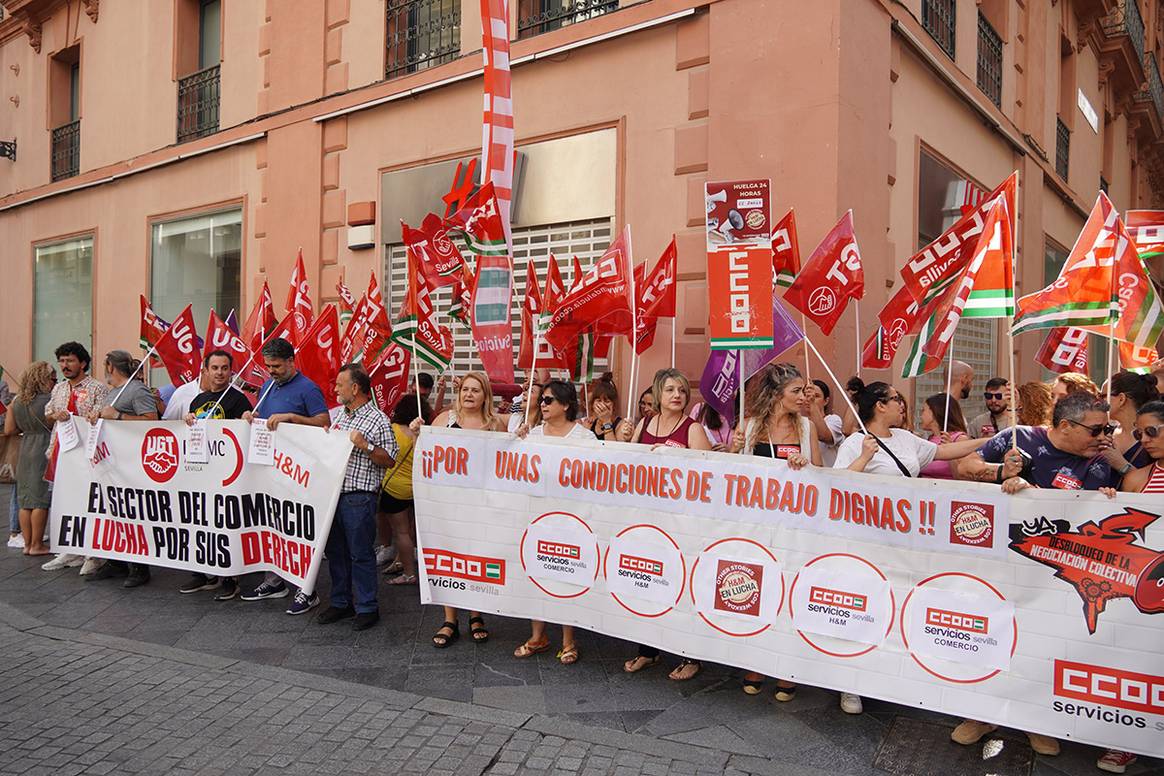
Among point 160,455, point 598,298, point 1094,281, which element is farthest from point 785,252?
point 160,455

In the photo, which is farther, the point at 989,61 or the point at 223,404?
the point at 989,61

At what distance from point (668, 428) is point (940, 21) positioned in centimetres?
632

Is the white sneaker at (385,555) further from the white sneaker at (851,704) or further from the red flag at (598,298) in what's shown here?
the white sneaker at (851,704)

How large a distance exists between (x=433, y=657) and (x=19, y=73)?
1730 cm

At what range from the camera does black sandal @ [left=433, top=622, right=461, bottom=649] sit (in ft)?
17.0

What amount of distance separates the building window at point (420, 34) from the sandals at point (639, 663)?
687 centimetres

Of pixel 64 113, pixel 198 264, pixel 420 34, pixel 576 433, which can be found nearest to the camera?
pixel 576 433

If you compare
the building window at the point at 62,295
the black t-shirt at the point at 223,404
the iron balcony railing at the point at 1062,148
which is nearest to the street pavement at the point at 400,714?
the black t-shirt at the point at 223,404

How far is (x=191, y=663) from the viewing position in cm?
488

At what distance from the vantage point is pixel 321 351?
732cm

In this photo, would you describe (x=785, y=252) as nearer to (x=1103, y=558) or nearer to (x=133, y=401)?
(x=1103, y=558)

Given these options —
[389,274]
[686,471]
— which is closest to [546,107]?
[389,274]

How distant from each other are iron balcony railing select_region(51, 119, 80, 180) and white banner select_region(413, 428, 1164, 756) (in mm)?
13389

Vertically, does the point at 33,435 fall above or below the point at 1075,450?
below
